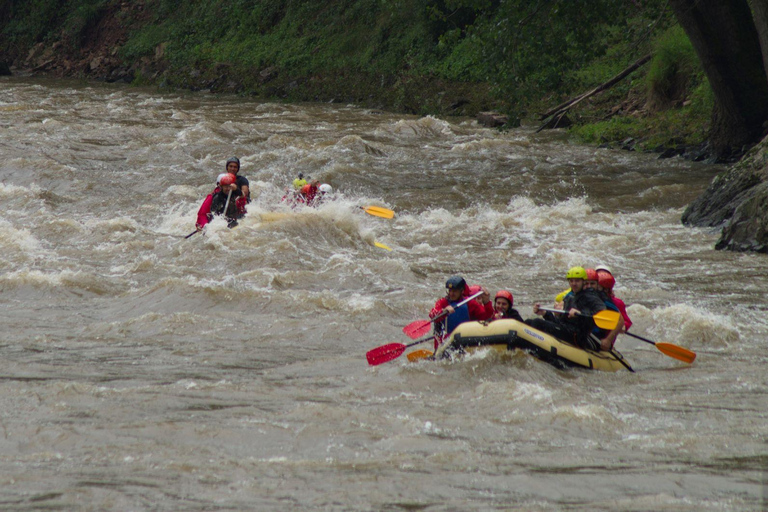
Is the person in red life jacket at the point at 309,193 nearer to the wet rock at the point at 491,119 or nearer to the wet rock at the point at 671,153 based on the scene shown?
the wet rock at the point at 671,153

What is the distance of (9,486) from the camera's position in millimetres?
→ 4121

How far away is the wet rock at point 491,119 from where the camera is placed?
2192 cm

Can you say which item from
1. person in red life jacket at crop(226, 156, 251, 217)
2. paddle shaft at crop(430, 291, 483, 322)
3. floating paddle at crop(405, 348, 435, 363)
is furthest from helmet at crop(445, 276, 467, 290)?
person in red life jacket at crop(226, 156, 251, 217)

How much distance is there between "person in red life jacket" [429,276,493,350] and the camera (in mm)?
7051

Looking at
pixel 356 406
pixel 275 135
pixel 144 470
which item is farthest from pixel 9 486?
pixel 275 135

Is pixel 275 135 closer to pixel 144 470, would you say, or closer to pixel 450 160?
pixel 450 160

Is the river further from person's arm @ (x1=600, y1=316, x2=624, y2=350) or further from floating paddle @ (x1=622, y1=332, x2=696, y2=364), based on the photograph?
person's arm @ (x1=600, y1=316, x2=624, y2=350)

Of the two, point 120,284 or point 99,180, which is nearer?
point 120,284

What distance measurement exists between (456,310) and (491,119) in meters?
15.8

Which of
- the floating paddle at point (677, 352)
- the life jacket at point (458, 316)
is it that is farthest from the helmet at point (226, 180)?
the floating paddle at point (677, 352)

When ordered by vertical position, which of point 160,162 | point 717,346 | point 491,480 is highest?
point 491,480

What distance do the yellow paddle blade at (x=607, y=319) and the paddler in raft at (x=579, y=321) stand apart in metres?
0.07

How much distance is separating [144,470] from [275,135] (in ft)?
53.1

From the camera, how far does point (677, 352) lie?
6.76 meters
